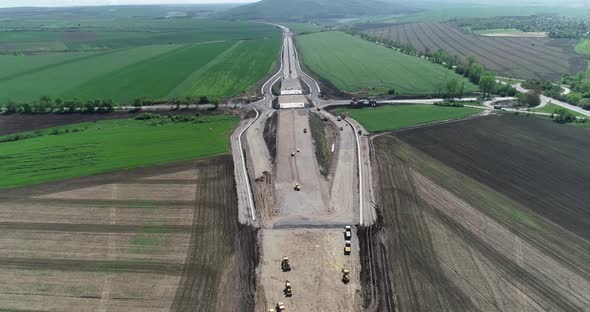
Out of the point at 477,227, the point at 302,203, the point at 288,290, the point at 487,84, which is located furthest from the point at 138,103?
the point at 487,84

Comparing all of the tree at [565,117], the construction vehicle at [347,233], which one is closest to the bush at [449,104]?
the tree at [565,117]

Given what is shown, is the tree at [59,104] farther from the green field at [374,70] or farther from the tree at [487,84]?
the tree at [487,84]

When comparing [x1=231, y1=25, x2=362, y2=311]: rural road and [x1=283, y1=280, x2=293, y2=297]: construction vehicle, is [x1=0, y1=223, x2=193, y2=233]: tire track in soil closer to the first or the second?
[x1=231, y1=25, x2=362, y2=311]: rural road

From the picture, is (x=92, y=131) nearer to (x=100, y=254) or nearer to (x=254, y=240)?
(x=100, y=254)

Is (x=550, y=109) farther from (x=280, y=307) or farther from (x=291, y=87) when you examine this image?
(x=280, y=307)

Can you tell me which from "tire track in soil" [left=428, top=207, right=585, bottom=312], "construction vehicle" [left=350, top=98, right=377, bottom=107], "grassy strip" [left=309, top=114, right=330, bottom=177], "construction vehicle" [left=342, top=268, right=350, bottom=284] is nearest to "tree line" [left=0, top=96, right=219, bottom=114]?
"grassy strip" [left=309, top=114, right=330, bottom=177]
